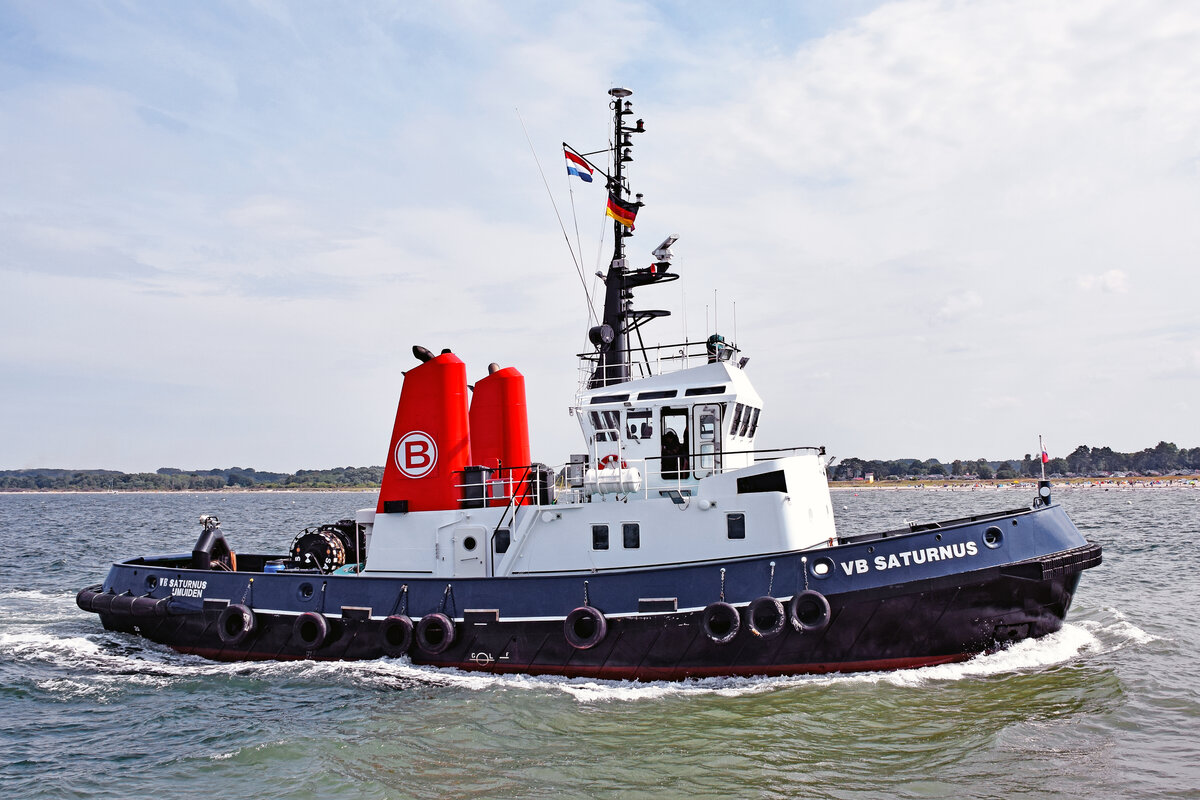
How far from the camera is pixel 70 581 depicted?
69.9 feet

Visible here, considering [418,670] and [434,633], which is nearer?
[418,670]

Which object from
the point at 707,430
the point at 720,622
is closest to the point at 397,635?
the point at 720,622

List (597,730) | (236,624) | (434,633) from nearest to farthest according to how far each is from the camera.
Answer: (597,730), (434,633), (236,624)

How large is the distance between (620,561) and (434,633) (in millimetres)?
2597

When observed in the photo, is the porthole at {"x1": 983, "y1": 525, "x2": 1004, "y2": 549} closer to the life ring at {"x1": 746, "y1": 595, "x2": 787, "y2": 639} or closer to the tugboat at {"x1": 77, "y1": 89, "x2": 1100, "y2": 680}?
the tugboat at {"x1": 77, "y1": 89, "x2": 1100, "y2": 680}

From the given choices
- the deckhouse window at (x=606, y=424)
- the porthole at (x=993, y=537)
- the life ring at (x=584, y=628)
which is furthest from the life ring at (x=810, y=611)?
the deckhouse window at (x=606, y=424)

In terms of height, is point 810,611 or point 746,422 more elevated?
point 746,422

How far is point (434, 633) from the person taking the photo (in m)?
10.8

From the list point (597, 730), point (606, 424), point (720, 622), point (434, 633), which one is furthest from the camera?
point (606, 424)

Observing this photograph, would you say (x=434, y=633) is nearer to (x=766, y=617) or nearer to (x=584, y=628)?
(x=584, y=628)

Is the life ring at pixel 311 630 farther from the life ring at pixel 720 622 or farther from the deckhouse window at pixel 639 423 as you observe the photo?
A: the life ring at pixel 720 622

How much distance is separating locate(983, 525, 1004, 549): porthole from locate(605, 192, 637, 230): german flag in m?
6.58

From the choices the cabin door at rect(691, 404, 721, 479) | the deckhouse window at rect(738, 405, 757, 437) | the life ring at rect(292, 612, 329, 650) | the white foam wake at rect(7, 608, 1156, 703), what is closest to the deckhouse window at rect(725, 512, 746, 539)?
the cabin door at rect(691, 404, 721, 479)

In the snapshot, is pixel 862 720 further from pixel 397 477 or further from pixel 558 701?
pixel 397 477
